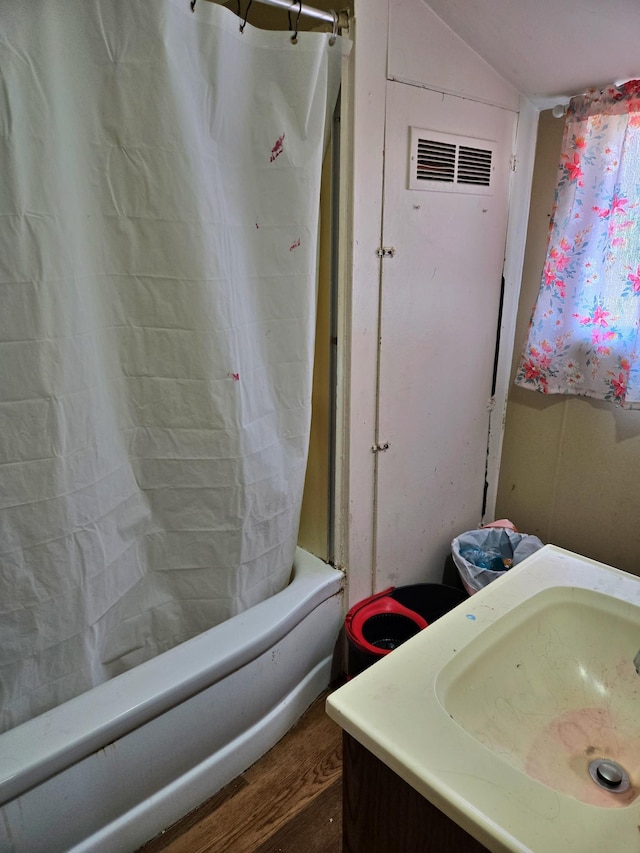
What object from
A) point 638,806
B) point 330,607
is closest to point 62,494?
point 330,607

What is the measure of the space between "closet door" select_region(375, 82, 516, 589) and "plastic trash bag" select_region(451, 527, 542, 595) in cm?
7

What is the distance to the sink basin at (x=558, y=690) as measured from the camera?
0.84m

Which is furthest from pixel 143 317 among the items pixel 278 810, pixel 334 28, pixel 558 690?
pixel 278 810

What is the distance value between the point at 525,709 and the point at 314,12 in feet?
4.61

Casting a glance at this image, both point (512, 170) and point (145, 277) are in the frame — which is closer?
point (145, 277)

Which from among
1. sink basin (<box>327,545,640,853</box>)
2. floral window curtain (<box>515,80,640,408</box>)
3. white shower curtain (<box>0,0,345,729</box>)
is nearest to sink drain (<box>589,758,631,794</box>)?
sink basin (<box>327,545,640,853</box>)

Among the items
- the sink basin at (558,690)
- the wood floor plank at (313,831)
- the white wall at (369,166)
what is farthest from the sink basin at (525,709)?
the wood floor plank at (313,831)

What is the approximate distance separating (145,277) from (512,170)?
119 cm

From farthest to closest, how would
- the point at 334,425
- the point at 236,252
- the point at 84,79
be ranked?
the point at 334,425 < the point at 236,252 < the point at 84,79

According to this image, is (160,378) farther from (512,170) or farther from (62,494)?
(512,170)

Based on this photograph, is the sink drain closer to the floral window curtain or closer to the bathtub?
the bathtub

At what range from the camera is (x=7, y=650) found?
1.14 m

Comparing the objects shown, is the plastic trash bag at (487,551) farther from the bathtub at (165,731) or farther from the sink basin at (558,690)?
the sink basin at (558,690)

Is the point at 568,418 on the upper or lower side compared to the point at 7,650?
upper
